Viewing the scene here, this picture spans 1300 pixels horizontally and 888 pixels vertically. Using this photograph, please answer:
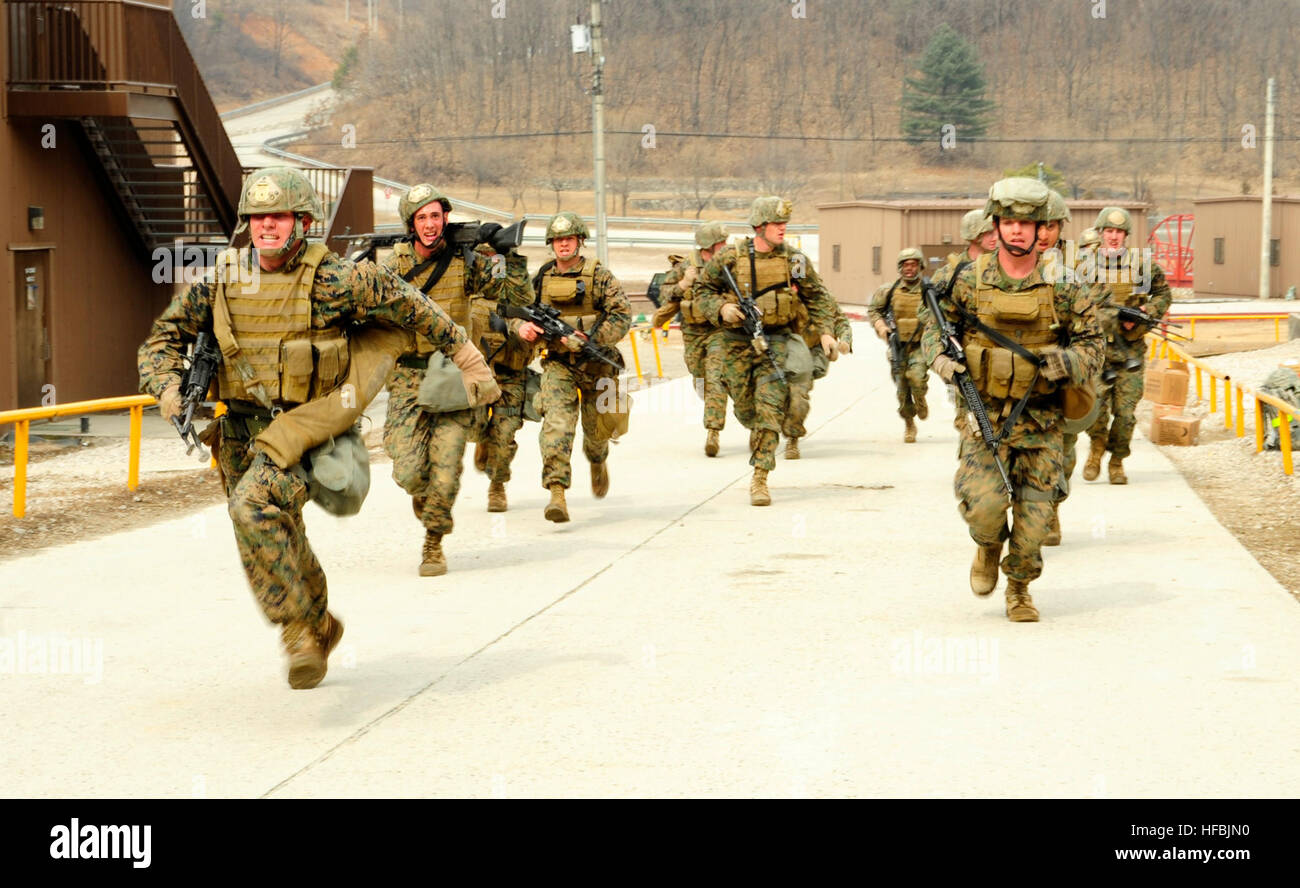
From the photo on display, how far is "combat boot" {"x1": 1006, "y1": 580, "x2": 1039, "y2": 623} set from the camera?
8438mm

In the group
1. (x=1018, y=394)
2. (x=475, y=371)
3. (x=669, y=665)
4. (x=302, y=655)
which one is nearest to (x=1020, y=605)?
(x=1018, y=394)

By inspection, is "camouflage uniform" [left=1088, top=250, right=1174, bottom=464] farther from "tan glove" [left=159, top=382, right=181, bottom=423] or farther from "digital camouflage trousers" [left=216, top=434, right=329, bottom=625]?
"tan glove" [left=159, top=382, right=181, bottom=423]

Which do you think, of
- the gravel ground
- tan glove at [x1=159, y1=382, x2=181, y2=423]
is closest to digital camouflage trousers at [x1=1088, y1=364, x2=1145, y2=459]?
the gravel ground

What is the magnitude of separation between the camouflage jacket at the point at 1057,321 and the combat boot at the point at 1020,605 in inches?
26.5

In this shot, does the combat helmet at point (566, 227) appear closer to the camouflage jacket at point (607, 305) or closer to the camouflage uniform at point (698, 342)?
the camouflage jacket at point (607, 305)

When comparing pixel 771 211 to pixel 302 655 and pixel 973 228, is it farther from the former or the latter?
pixel 302 655

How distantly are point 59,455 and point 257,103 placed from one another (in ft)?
281

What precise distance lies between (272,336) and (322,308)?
222 mm

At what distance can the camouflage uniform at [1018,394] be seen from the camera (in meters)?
8.32

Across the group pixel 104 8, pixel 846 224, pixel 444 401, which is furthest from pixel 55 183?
pixel 846 224

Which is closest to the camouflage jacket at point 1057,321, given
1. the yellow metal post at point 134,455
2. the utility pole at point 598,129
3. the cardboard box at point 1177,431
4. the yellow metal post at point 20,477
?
the yellow metal post at point 20,477

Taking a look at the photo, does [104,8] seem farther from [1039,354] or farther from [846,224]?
[846,224]

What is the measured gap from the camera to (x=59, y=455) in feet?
56.0

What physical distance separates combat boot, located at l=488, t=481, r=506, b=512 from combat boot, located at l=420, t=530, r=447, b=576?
8.06ft
